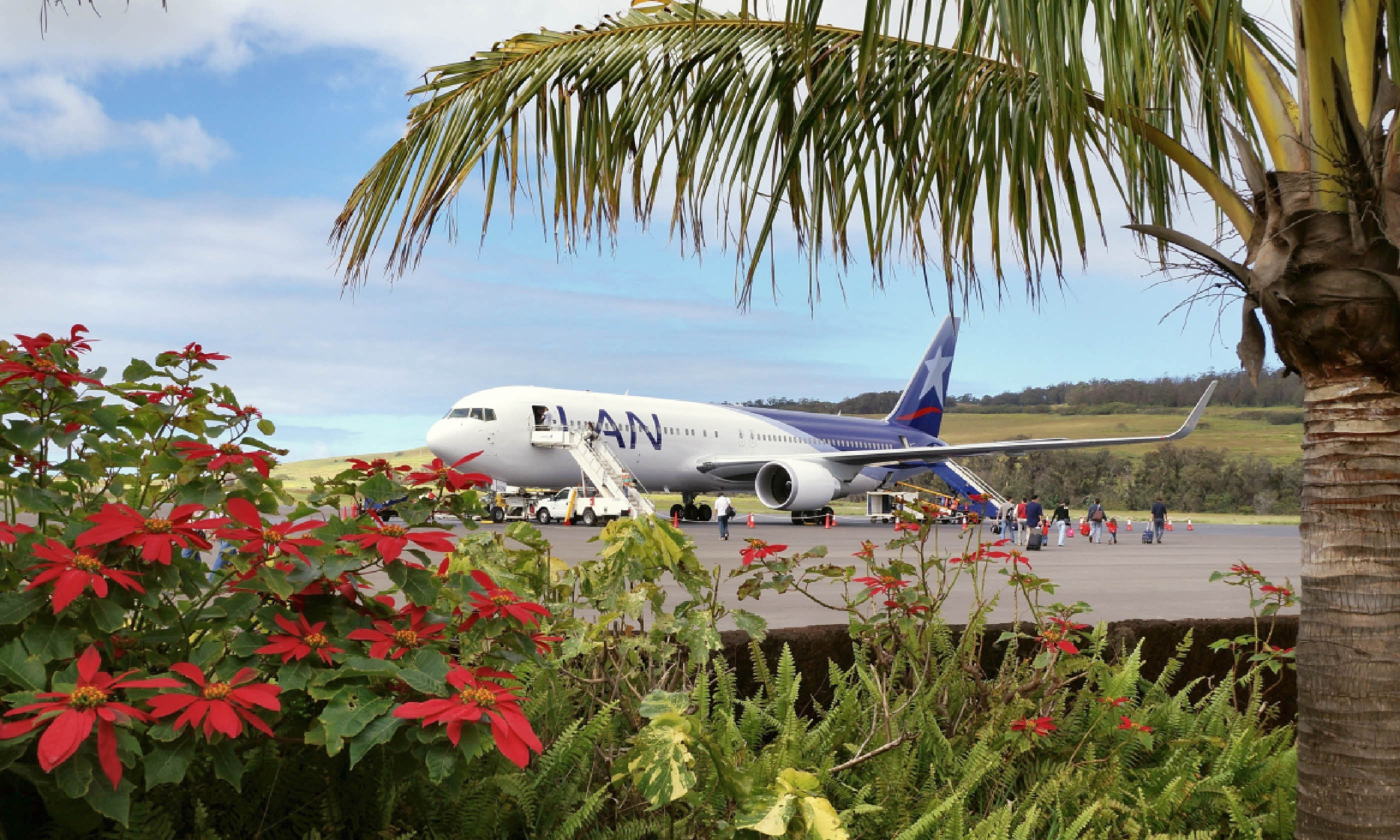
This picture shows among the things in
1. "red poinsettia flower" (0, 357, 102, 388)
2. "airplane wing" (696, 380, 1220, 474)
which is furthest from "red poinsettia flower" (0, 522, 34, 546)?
"airplane wing" (696, 380, 1220, 474)

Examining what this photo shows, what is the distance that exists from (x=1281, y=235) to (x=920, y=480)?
1596 inches

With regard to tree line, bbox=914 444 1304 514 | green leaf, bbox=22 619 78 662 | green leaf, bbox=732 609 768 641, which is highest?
green leaf, bbox=22 619 78 662

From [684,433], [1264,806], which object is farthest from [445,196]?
[684,433]

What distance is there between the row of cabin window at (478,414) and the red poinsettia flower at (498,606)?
899 inches

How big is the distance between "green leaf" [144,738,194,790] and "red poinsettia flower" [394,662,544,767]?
1.24 feet

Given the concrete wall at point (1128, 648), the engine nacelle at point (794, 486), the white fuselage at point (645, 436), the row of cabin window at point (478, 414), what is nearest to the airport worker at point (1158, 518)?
the white fuselage at point (645, 436)

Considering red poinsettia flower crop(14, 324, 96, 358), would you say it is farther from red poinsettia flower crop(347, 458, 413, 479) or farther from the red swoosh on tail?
the red swoosh on tail

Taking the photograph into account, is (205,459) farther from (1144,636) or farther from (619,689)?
(1144,636)

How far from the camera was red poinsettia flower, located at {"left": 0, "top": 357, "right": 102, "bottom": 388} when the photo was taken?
212 cm

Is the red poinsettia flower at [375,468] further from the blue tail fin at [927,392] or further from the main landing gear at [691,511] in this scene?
the blue tail fin at [927,392]

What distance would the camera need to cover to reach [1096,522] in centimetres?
3028

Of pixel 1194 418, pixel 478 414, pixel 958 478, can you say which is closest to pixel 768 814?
pixel 1194 418

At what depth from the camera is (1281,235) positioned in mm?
3037

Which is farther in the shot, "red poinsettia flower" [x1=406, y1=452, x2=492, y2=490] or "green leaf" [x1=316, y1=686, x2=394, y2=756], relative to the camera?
"red poinsettia flower" [x1=406, y1=452, x2=492, y2=490]
